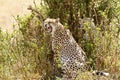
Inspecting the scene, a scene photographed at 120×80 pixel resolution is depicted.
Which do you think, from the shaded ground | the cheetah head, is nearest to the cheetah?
the cheetah head

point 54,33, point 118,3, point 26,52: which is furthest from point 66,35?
point 118,3

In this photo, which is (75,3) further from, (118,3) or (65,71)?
(65,71)

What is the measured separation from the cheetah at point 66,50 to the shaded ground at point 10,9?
5.13m

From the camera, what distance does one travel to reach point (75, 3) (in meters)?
5.34

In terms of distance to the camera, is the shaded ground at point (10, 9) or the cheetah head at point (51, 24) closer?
the cheetah head at point (51, 24)

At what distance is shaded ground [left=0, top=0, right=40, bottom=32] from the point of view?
404 inches

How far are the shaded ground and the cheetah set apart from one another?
16.8ft

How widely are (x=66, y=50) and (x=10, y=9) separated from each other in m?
6.46

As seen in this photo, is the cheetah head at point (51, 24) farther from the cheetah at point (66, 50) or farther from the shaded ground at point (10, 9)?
the shaded ground at point (10, 9)

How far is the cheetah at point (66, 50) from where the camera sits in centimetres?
Result: 477

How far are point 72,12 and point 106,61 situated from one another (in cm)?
90

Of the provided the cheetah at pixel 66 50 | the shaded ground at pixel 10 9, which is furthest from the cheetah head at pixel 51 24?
the shaded ground at pixel 10 9

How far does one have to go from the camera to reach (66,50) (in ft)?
15.7

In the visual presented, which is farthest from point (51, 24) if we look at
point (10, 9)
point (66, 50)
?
point (10, 9)
